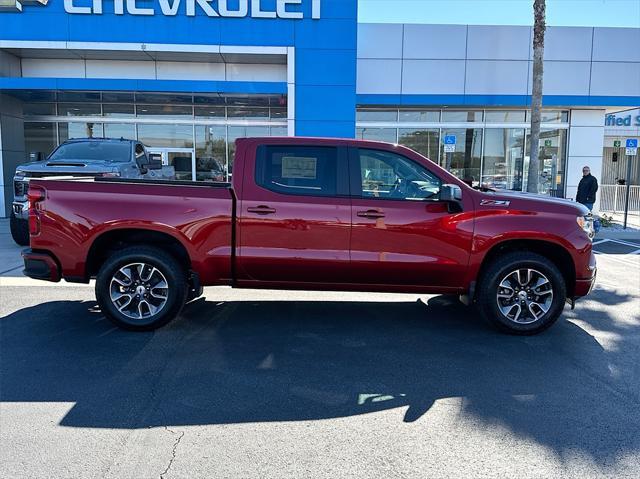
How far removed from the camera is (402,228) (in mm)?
5137

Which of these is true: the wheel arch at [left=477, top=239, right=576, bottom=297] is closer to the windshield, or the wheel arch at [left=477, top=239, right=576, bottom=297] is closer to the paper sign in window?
the paper sign in window

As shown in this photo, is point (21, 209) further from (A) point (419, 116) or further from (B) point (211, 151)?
(A) point (419, 116)

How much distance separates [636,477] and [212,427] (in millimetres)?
2602

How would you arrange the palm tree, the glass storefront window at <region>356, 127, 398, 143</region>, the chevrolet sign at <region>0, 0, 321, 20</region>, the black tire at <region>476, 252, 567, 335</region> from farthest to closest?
the glass storefront window at <region>356, 127, 398, 143</region> → the chevrolet sign at <region>0, 0, 321, 20</region> → the palm tree → the black tire at <region>476, 252, 567, 335</region>

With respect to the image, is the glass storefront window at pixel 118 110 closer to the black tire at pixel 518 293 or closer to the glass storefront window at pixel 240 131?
the glass storefront window at pixel 240 131

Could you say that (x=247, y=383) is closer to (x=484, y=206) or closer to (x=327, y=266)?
(x=327, y=266)

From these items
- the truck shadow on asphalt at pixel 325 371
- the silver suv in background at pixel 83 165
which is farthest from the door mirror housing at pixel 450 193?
the silver suv in background at pixel 83 165

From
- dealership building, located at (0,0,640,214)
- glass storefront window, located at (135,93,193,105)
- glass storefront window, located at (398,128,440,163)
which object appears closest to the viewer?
dealership building, located at (0,0,640,214)

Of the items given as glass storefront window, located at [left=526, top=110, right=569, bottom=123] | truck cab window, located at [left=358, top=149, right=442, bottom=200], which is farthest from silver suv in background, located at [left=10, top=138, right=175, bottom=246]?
glass storefront window, located at [left=526, top=110, right=569, bottom=123]

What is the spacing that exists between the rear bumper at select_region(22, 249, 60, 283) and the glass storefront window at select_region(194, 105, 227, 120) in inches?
557

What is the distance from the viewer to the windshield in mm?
10578

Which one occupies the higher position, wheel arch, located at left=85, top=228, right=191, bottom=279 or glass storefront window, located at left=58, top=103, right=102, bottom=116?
glass storefront window, located at left=58, top=103, right=102, bottom=116

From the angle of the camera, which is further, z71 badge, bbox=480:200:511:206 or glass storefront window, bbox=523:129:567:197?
glass storefront window, bbox=523:129:567:197

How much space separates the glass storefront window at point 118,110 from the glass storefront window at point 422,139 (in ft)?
32.3
